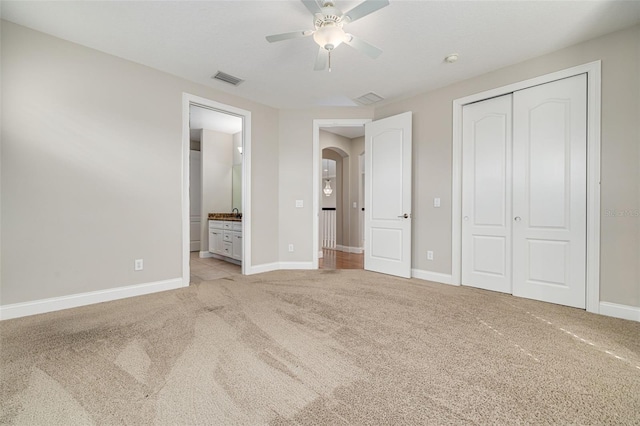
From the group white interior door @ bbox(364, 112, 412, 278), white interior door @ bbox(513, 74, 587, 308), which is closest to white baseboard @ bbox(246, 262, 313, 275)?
white interior door @ bbox(364, 112, 412, 278)

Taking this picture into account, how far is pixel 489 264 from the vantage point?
336 centimetres

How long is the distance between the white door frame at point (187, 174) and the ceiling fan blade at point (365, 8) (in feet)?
7.87

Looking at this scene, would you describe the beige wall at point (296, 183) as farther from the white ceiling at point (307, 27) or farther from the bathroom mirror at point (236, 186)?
the bathroom mirror at point (236, 186)

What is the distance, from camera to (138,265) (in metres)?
3.12

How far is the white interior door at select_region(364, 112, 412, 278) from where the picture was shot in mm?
3965

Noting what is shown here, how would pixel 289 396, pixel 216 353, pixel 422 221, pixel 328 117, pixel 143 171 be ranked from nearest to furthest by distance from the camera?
pixel 289 396 → pixel 216 353 → pixel 143 171 → pixel 422 221 → pixel 328 117

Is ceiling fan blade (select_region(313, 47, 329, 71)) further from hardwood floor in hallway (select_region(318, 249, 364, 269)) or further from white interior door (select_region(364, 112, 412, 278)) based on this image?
hardwood floor in hallway (select_region(318, 249, 364, 269))

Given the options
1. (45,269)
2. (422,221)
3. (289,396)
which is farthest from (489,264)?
(45,269)

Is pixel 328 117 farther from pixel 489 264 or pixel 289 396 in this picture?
pixel 289 396

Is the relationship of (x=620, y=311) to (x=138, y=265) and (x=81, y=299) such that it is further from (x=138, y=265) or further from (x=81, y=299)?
(x=81, y=299)

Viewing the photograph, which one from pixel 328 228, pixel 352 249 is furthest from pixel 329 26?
pixel 328 228

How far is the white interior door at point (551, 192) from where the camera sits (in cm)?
274

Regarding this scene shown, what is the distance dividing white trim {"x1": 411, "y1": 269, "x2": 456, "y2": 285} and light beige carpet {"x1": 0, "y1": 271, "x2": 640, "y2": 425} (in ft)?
2.64

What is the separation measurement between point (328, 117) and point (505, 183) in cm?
273
